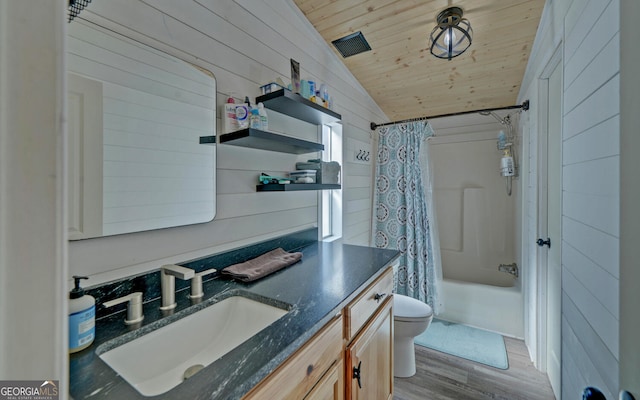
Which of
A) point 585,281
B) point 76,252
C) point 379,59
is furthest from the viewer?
point 379,59

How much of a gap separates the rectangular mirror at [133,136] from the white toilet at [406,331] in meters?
1.41

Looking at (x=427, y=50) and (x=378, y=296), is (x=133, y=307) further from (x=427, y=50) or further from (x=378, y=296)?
(x=427, y=50)

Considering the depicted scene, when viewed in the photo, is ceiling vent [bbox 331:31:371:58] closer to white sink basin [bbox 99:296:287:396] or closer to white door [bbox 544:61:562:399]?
white door [bbox 544:61:562:399]

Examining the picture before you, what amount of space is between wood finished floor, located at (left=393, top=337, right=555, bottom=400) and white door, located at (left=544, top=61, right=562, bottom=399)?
13cm

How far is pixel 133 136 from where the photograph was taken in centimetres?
94

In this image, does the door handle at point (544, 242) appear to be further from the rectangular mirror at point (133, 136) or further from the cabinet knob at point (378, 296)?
the rectangular mirror at point (133, 136)

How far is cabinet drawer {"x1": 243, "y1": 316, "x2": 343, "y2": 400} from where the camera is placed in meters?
0.65

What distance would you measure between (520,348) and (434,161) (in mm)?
Result: 1992

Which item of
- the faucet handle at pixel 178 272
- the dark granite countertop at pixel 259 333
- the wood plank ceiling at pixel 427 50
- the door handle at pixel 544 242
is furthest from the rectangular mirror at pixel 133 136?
the door handle at pixel 544 242

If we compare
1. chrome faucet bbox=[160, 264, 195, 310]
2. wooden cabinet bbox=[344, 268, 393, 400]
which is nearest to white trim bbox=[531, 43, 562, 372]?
wooden cabinet bbox=[344, 268, 393, 400]

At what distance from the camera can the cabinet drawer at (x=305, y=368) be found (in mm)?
653

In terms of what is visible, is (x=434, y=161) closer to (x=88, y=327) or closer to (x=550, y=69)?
(x=550, y=69)

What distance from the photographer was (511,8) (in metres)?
1.56

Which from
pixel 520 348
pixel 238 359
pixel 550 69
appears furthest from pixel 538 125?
pixel 238 359
